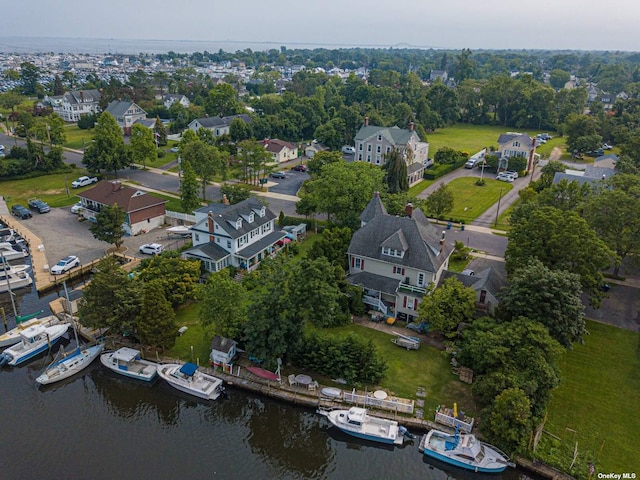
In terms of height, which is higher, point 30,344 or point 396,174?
point 396,174

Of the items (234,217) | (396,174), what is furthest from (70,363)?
(396,174)

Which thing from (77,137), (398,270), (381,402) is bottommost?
(381,402)

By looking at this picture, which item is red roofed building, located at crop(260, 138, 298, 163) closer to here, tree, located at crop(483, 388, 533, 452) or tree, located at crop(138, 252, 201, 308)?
tree, located at crop(138, 252, 201, 308)

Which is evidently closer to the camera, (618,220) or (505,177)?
(618,220)

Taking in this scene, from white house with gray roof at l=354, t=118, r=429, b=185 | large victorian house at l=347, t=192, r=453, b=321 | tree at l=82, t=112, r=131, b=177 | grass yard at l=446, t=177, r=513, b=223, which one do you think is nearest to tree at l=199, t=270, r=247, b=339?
large victorian house at l=347, t=192, r=453, b=321

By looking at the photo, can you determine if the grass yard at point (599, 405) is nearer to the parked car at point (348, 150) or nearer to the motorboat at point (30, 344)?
the motorboat at point (30, 344)

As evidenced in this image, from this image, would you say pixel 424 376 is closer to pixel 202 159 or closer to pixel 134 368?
pixel 134 368

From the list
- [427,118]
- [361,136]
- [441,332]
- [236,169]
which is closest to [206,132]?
[236,169]

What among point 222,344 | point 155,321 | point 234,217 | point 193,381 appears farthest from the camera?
point 234,217

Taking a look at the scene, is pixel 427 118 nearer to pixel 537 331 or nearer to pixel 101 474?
pixel 537 331

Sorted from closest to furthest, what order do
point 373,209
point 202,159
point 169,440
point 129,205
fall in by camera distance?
point 169,440, point 373,209, point 129,205, point 202,159
